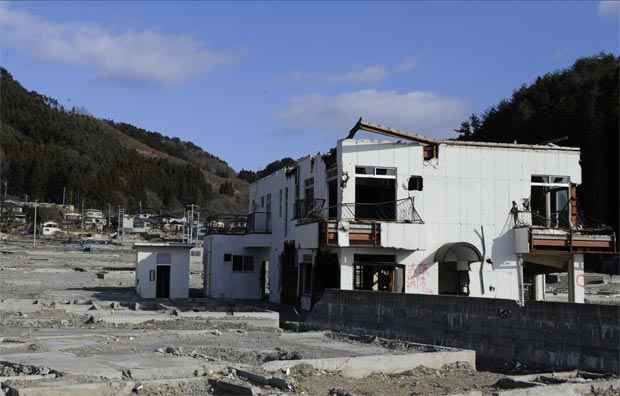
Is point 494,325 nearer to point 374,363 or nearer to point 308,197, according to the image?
point 374,363

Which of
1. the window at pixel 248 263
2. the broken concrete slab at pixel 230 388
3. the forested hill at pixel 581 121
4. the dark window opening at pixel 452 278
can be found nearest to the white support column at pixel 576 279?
the dark window opening at pixel 452 278

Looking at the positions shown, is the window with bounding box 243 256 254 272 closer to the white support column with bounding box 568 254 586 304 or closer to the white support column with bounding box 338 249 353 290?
the white support column with bounding box 338 249 353 290

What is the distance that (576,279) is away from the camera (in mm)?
31812

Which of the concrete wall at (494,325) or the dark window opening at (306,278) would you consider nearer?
the concrete wall at (494,325)

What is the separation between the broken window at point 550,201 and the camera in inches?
1316

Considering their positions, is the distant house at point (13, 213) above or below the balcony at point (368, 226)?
above

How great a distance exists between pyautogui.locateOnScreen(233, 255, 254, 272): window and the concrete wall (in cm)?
1452

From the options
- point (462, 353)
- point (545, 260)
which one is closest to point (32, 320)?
point (462, 353)

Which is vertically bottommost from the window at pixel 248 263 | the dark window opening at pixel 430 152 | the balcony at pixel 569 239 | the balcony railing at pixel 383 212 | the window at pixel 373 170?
the window at pixel 248 263

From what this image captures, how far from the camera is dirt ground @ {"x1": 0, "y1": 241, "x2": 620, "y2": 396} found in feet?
44.1

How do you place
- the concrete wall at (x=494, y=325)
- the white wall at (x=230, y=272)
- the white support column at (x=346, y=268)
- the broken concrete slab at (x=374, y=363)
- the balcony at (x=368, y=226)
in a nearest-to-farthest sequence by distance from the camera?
the broken concrete slab at (x=374, y=363) → the concrete wall at (x=494, y=325) → the balcony at (x=368, y=226) → the white support column at (x=346, y=268) → the white wall at (x=230, y=272)

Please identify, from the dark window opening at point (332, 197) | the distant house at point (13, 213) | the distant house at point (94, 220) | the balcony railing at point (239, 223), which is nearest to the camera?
the dark window opening at point (332, 197)

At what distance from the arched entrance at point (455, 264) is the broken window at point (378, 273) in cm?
179

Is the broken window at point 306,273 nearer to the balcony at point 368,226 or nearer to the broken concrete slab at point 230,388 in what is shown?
the balcony at point 368,226
